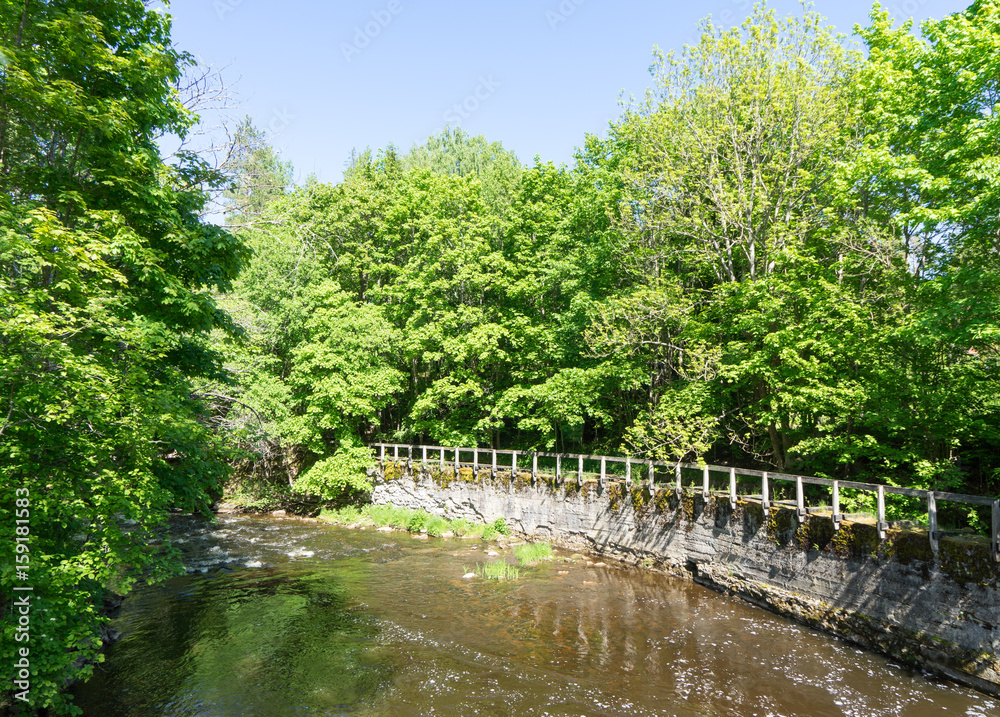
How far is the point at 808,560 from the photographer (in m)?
12.1

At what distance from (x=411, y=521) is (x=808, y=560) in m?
14.5

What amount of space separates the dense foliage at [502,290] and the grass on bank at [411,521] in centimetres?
116

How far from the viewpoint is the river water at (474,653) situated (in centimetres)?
873

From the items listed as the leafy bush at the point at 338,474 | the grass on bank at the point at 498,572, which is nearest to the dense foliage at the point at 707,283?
the leafy bush at the point at 338,474

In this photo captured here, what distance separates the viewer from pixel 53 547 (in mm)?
7066

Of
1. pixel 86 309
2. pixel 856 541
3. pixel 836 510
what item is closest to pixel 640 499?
pixel 836 510

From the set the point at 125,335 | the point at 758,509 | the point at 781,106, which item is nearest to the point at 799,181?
the point at 781,106

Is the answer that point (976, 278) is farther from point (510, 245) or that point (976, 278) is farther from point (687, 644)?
point (510, 245)

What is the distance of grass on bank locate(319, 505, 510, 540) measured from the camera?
20.6m

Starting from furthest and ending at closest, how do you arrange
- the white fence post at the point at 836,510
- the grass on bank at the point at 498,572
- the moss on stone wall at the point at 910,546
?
the grass on bank at the point at 498,572 → the white fence post at the point at 836,510 → the moss on stone wall at the point at 910,546

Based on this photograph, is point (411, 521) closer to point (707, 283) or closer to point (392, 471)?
point (392, 471)

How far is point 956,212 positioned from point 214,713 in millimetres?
15293

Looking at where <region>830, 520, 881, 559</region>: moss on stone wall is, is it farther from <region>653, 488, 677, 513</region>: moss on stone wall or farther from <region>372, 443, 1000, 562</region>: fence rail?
<region>653, 488, 677, 513</region>: moss on stone wall

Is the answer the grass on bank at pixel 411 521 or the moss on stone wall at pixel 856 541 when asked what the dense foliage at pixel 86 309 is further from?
the moss on stone wall at pixel 856 541
